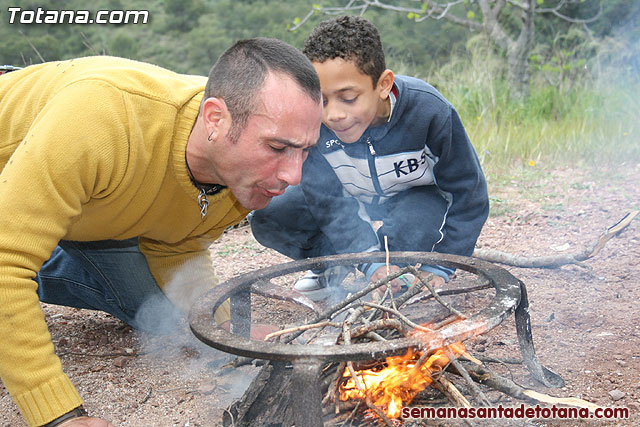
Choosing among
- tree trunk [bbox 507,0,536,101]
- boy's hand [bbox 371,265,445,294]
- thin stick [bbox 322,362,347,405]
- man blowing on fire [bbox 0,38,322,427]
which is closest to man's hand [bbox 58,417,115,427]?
man blowing on fire [bbox 0,38,322,427]

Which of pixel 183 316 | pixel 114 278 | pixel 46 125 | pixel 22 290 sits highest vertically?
pixel 46 125

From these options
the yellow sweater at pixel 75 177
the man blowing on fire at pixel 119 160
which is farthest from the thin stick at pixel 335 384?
the yellow sweater at pixel 75 177

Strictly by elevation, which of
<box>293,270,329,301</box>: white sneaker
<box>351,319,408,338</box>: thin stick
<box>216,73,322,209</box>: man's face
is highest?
<box>216,73,322,209</box>: man's face

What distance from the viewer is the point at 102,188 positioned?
1944 millimetres

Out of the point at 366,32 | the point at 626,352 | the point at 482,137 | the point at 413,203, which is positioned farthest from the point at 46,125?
the point at 482,137

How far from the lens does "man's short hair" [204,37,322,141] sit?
1947 millimetres

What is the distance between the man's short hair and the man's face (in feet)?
0.08

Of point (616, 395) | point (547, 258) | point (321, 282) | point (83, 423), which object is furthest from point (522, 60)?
point (83, 423)

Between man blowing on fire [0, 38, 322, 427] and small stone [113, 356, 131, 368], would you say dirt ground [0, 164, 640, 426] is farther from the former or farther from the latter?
man blowing on fire [0, 38, 322, 427]

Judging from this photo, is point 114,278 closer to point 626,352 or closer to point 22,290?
point 22,290

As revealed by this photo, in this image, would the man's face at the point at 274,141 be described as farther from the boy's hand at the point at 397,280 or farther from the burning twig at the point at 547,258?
the burning twig at the point at 547,258

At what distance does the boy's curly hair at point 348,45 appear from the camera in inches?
99.1

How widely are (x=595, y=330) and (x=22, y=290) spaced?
2.30 metres

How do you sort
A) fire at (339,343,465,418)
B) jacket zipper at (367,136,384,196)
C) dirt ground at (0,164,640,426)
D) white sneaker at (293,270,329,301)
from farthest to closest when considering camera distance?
white sneaker at (293,270,329,301) < jacket zipper at (367,136,384,196) < dirt ground at (0,164,640,426) < fire at (339,343,465,418)
